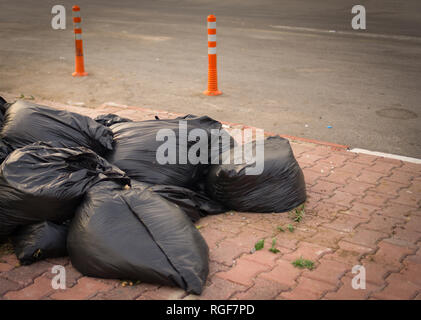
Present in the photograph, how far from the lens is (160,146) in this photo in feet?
12.9

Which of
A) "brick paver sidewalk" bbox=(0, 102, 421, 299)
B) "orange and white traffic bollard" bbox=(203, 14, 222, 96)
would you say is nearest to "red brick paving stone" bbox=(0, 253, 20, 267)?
"brick paver sidewalk" bbox=(0, 102, 421, 299)

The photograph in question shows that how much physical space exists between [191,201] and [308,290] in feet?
3.64

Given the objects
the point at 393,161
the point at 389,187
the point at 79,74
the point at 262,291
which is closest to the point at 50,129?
the point at 262,291

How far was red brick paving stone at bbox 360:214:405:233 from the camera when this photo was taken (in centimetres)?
374

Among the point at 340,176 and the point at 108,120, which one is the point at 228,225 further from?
the point at 108,120

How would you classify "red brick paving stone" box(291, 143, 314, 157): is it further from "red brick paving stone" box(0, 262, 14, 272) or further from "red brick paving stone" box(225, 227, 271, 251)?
"red brick paving stone" box(0, 262, 14, 272)

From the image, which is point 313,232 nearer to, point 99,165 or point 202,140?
point 202,140

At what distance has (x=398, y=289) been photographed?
119 inches

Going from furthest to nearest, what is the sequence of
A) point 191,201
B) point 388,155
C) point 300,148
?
point 300,148, point 388,155, point 191,201

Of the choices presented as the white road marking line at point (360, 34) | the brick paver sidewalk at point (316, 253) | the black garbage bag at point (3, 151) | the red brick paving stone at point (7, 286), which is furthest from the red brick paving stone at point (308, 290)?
the white road marking line at point (360, 34)

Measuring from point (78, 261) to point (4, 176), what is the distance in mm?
704

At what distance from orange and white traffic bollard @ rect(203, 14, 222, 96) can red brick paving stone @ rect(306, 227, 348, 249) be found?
4.05m

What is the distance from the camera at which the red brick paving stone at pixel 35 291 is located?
9.57 ft

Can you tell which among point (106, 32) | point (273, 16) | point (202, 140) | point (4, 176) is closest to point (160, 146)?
point (202, 140)
